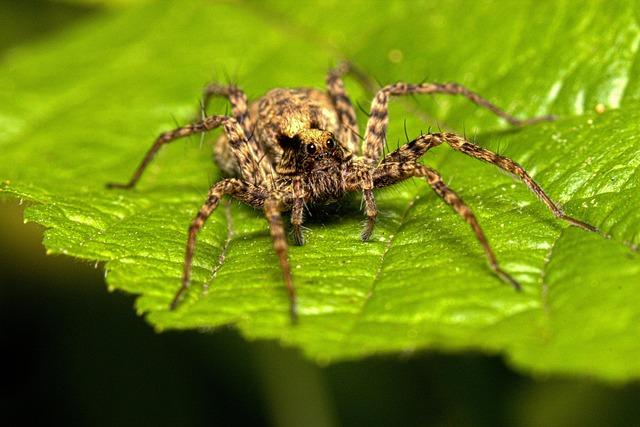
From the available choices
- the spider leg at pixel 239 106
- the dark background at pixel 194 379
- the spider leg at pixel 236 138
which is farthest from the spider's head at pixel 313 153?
the dark background at pixel 194 379

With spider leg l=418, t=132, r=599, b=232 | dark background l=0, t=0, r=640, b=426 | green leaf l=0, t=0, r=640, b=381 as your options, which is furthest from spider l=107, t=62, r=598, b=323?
dark background l=0, t=0, r=640, b=426

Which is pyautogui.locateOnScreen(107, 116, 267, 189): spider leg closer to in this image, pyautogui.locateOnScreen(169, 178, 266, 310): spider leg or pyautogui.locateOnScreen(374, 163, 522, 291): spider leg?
pyautogui.locateOnScreen(169, 178, 266, 310): spider leg

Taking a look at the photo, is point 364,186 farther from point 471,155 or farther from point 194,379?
point 194,379

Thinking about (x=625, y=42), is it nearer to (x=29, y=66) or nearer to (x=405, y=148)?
(x=405, y=148)

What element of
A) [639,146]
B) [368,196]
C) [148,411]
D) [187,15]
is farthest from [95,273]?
[639,146]

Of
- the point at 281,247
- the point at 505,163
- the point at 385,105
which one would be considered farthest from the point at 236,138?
the point at 505,163

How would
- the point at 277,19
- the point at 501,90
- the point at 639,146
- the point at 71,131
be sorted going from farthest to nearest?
the point at 277,19 < the point at 71,131 < the point at 501,90 < the point at 639,146

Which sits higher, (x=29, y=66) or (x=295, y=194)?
(x=29, y=66)
